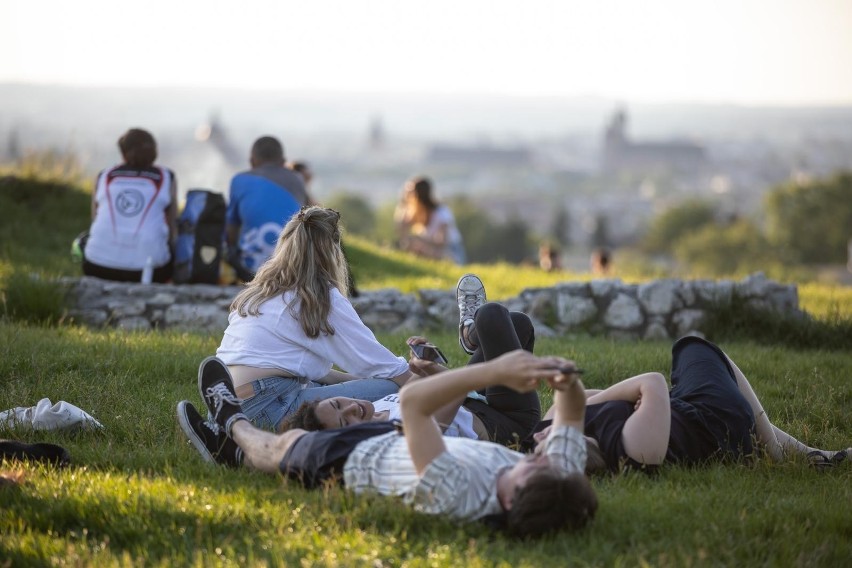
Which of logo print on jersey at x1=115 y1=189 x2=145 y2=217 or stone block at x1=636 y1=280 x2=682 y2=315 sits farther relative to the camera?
stone block at x1=636 y1=280 x2=682 y2=315

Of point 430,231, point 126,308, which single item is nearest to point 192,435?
point 126,308

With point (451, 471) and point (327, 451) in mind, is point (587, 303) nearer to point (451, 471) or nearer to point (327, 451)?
point (327, 451)

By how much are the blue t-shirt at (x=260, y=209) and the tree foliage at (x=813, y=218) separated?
87.0 m

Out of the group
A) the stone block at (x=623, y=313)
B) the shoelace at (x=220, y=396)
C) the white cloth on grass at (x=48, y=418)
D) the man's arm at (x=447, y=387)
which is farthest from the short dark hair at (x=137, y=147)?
the man's arm at (x=447, y=387)

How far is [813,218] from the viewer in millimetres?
99188

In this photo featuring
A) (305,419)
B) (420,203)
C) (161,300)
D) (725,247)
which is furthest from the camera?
(725,247)

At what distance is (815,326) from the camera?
889 cm

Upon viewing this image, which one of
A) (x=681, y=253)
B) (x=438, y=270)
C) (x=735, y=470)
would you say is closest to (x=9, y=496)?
(x=735, y=470)

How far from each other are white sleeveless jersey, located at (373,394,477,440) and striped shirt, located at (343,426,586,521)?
0.59m

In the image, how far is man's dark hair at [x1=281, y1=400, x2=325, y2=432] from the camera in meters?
4.54

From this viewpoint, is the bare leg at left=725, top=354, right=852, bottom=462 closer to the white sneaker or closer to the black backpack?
the white sneaker

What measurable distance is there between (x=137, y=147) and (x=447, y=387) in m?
5.86

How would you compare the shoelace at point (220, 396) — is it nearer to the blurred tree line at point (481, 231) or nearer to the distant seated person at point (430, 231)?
the distant seated person at point (430, 231)

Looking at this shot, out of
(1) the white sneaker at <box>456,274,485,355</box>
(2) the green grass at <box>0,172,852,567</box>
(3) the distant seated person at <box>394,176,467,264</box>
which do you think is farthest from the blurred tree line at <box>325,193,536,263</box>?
(1) the white sneaker at <box>456,274,485,355</box>
